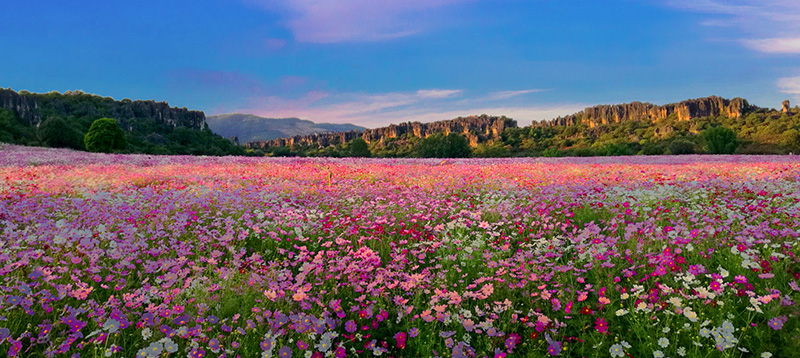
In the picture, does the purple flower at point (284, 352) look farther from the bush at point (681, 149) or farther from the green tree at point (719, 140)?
the green tree at point (719, 140)

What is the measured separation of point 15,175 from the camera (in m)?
11.7

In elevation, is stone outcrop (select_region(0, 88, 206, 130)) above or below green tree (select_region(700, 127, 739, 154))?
above

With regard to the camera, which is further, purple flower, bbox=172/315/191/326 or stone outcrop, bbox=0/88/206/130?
stone outcrop, bbox=0/88/206/130

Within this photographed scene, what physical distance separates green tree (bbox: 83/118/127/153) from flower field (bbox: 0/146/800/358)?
65423 millimetres

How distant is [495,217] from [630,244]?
2.20 meters

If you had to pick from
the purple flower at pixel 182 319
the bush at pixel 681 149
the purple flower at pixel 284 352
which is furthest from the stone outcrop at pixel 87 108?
the bush at pixel 681 149

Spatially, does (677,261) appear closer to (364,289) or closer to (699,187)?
(364,289)

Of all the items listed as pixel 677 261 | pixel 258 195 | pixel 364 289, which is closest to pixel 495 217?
pixel 677 261

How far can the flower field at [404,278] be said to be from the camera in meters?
3.24

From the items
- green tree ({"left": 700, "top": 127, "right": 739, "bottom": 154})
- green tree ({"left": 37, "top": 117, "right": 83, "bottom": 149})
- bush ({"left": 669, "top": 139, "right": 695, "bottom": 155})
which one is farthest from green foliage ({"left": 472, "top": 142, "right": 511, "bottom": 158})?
green tree ({"left": 37, "top": 117, "right": 83, "bottom": 149})

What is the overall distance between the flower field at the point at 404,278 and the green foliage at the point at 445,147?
2543 inches

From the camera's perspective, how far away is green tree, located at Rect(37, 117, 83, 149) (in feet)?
221

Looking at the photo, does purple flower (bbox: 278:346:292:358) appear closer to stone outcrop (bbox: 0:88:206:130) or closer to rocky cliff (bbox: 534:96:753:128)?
rocky cliff (bbox: 534:96:753:128)

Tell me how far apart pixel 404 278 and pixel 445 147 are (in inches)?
2747
